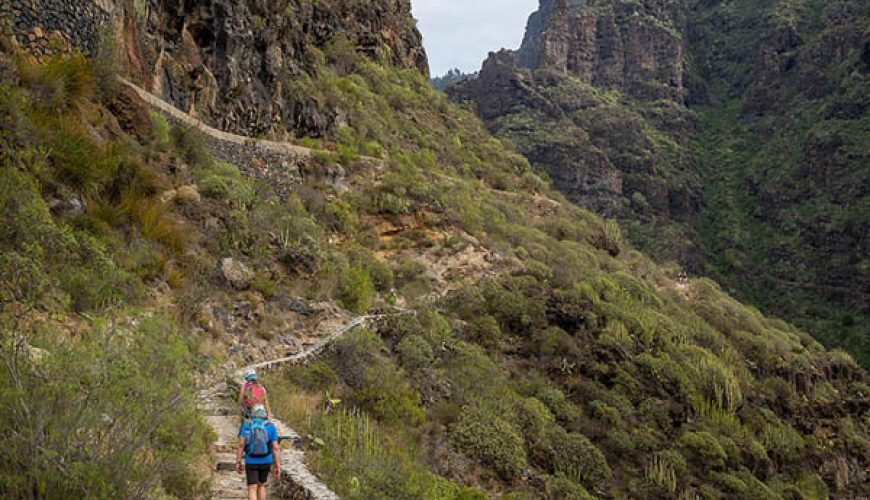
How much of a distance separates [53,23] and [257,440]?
339 inches

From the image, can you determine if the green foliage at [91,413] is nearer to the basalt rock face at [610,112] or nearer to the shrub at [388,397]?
the shrub at [388,397]

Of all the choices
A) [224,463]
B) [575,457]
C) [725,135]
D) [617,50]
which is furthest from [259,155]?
[617,50]

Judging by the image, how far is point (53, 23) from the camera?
1081cm

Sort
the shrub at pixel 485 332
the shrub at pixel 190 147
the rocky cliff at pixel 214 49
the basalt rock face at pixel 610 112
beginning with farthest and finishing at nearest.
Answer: the basalt rock face at pixel 610 112 → the shrub at pixel 485 332 → the shrub at pixel 190 147 → the rocky cliff at pixel 214 49

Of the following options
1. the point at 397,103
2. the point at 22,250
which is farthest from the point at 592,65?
the point at 22,250

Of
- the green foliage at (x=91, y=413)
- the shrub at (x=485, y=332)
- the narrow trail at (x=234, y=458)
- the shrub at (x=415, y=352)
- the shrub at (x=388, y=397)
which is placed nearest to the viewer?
the green foliage at (x=91, y=413)

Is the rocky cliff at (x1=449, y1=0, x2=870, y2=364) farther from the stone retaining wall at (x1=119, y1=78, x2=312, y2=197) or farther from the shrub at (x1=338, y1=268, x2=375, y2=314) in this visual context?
the stone retaining wall at (x1=119, y1=78, x2=312, y2=197)

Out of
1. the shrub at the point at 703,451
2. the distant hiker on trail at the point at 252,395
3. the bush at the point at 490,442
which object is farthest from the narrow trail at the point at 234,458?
the shrub at the point at 703,451

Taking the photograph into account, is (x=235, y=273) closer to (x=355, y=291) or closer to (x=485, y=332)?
(x=355, y=291)

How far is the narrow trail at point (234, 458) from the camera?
6.39m

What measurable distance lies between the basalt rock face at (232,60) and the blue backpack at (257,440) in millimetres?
10413

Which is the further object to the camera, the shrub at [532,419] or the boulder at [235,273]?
the shrub at [532,419]

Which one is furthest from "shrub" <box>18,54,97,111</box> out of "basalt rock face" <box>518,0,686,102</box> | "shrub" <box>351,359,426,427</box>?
"basalt rock face" <box>518,0,686,102</box>

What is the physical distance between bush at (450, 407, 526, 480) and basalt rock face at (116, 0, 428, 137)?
964 centimetres
